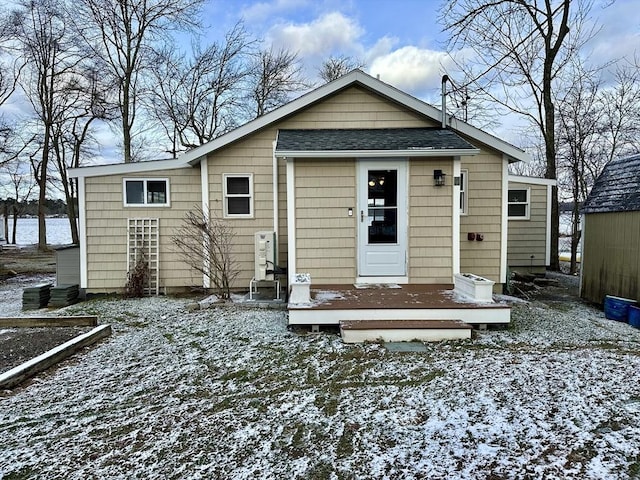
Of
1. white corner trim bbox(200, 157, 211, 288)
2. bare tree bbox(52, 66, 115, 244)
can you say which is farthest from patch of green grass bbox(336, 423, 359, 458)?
bare tree bbox(52, 66, 115, 244)

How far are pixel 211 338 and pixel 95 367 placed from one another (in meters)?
1.36

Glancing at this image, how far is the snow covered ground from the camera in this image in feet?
7.73

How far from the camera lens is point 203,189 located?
25.7 ft

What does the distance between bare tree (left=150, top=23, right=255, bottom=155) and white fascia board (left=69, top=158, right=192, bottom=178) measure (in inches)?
449

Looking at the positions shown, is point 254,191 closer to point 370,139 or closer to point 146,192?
point 146,192

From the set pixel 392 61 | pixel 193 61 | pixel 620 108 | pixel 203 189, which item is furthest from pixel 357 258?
pixel 193 61

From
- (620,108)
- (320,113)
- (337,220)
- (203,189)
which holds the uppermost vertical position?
(620,108)

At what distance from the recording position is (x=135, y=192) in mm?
7980

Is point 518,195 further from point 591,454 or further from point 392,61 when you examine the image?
point 591,454

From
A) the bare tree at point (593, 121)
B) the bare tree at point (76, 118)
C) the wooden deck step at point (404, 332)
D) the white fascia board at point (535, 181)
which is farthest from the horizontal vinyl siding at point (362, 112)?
the bare tree at point (76, 118)

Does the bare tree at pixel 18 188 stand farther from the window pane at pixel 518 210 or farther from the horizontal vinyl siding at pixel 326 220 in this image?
the window pane at pixel 518 210

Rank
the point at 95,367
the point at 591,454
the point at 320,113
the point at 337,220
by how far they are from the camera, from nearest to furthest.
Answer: the point at 591,454
the point at 95,367
the point at 337,220
the point at 320,113

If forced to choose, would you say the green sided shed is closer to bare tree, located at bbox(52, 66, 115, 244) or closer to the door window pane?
the door window pane

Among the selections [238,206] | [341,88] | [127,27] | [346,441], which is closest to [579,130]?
[341,88]
